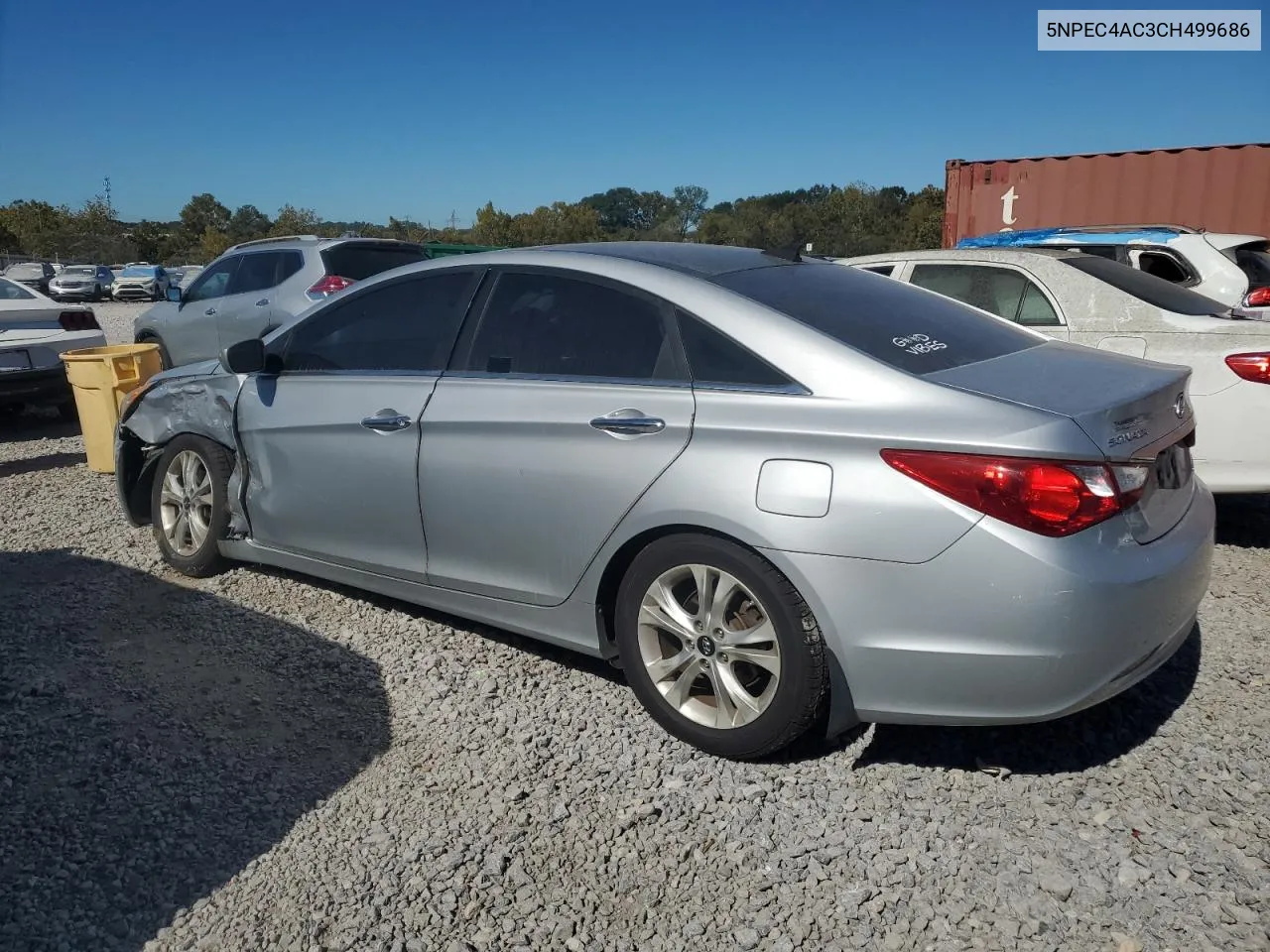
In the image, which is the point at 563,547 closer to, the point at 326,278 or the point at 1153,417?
the point at 1153,417

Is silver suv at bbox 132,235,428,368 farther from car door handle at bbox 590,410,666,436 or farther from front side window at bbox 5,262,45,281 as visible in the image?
front side window at bbox 5,262,45,281

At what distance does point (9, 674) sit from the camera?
3779 mm

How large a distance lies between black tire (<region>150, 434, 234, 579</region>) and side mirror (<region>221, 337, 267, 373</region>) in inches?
19.0

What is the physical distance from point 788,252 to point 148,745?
2.95 meters

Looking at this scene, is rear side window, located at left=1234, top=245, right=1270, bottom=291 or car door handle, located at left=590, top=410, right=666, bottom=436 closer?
car door handle, located at left=590, top=410, right=666, bottom=436

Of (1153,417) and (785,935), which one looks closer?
(785,935)

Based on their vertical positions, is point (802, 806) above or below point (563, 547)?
below

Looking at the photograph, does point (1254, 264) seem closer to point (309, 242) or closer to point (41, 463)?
point (309, 242)

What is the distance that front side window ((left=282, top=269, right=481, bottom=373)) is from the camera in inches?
155

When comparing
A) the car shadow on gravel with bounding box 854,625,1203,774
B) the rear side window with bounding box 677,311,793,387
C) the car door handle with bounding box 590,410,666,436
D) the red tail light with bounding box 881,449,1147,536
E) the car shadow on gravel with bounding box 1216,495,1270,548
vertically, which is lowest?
the car shadow on gravel with bounding box 1216,495,1270,548

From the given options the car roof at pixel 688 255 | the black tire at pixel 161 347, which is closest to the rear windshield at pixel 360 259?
the black tire at pixel 161 347

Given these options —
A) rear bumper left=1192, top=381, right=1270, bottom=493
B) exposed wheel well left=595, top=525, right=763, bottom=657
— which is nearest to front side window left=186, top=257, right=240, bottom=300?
exposed wheel well left=595, top=525, right=763, bottom=657

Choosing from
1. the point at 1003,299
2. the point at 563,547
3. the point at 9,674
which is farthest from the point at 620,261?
the point at 1003,299

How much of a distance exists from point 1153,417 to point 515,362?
6.93 feet
